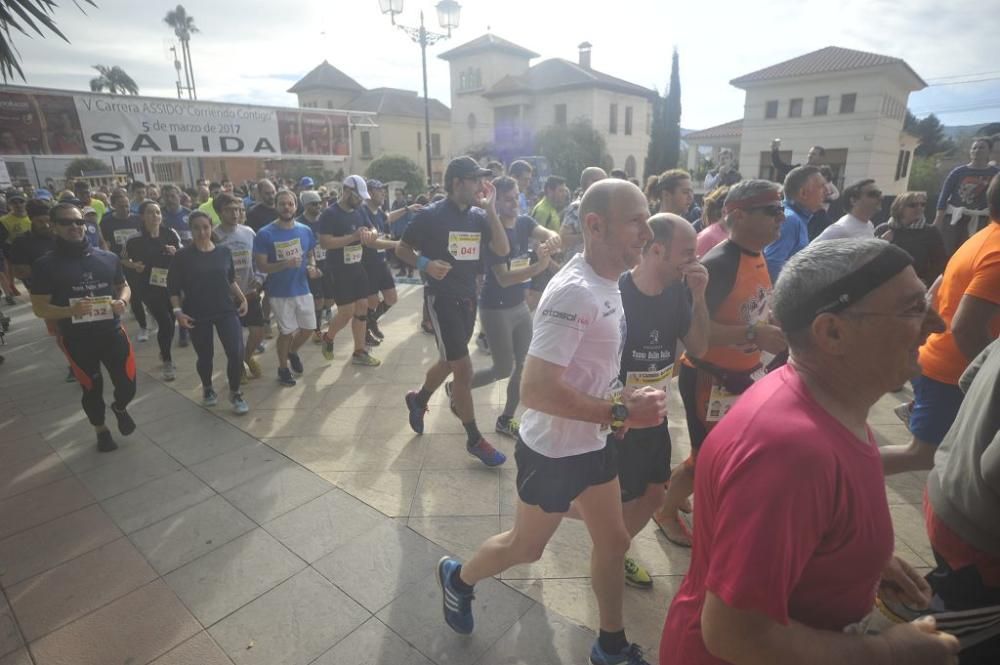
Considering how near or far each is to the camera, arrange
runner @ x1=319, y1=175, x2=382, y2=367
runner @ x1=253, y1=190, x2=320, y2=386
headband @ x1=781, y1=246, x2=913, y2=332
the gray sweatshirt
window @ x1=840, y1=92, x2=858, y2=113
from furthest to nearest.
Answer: window @ x1=840, y1=92, x2=858, y2=113 < runner @ x1=319, y1=175, x2=382, y2=367 < runner @ x1=253, y1=190, x2=320, y2=386 < the gray sweatshirt < headband @ x1=781, y1=246, x2=913, y2=332

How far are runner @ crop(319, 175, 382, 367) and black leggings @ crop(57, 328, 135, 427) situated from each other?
2.31m

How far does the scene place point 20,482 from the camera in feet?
13.7

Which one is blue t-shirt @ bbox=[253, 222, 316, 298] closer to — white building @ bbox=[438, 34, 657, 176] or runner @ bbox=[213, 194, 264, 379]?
runner @ bbox=[213, 194, 264, 379]

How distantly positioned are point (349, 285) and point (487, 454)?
3.26 meters

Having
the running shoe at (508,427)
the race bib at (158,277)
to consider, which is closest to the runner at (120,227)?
the race bib at (158,277)

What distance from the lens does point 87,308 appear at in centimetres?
428

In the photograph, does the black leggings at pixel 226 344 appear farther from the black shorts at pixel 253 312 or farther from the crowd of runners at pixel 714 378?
the black shorts at pixel 253 312

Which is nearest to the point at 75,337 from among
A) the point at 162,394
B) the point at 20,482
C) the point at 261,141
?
the point at 20,482

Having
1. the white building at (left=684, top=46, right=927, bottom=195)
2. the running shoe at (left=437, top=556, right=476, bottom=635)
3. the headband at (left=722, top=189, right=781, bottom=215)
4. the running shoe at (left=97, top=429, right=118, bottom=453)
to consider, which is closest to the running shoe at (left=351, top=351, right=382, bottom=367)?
the running shoe at (left=97, top=429, right=118, bottom=453)

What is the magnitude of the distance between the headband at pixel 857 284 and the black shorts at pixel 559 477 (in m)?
1.18

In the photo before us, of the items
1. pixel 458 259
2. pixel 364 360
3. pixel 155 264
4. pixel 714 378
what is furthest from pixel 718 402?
pixel 155 264

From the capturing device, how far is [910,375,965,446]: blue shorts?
2701 mm

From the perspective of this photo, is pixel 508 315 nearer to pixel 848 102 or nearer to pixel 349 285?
pixel 349 285

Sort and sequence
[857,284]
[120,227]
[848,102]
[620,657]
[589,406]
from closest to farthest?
[857,284], [589,406], [620,657], [120,227], [848,102]
